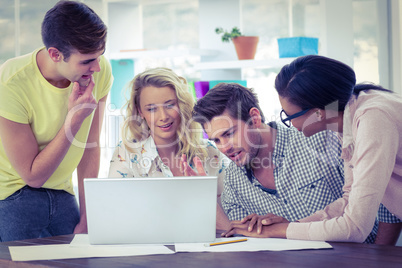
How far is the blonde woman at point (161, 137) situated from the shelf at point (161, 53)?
1.15 meters

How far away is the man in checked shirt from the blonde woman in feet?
0.75

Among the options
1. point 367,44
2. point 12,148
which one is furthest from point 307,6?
point 12,148

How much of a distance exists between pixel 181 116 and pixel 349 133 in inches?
34.7

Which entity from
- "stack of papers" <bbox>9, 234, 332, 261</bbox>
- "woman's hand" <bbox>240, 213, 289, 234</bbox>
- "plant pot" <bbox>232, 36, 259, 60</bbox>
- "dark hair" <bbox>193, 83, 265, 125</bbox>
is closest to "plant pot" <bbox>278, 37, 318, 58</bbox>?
"plant pot" <bbox>232, 36, 259, 60</bbox>

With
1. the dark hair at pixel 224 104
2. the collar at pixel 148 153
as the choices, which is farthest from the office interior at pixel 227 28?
the dark hair at pixel 224 104

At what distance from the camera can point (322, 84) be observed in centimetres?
173

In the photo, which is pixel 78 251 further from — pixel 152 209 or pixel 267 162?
pixel 267 162

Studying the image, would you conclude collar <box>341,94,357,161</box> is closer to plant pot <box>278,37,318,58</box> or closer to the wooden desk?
the wooden desk

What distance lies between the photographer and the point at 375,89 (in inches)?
68.5

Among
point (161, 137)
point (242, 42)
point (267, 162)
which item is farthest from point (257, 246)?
point (242, 42)

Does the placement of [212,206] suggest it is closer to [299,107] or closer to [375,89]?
[299,107]

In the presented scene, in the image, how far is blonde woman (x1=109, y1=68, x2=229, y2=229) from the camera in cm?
230

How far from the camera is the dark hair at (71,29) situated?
187 cm

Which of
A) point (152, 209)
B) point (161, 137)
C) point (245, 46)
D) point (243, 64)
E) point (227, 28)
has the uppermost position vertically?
point (227, 28)
